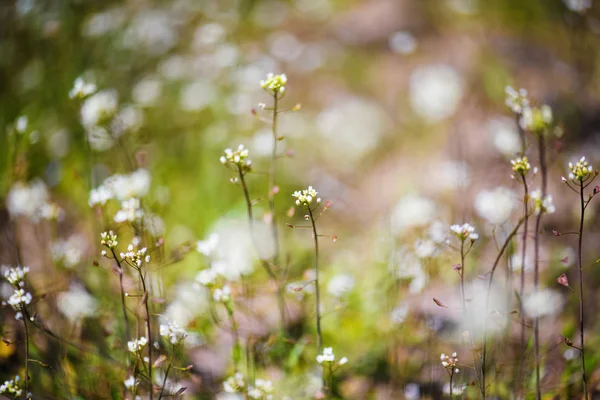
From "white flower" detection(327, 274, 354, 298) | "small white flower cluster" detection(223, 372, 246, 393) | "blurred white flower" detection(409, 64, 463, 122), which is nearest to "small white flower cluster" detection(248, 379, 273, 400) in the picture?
"small white flower cluster" detection(223, 372, 246, 393)

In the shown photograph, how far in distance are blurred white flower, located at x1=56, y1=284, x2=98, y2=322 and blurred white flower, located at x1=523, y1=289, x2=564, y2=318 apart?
6.76 feet

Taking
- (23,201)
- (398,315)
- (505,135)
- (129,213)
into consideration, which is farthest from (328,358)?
(505,135)

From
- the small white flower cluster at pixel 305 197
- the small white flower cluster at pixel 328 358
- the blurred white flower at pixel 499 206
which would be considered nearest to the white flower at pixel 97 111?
the small white flower cluster at pixel 305 197

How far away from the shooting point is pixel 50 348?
6.60ft

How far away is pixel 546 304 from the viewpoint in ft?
6.73

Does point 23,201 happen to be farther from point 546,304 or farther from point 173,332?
point 546,304

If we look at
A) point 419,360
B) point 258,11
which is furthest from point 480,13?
point 419,360

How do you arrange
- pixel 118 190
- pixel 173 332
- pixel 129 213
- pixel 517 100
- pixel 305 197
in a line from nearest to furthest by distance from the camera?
pixel 305 197 < pixel 173 332 < pixel 517 100 < pixel 129 213 < pixel 118 190

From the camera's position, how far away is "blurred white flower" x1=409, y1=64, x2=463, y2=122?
3.44m

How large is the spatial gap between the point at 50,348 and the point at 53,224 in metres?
1.24

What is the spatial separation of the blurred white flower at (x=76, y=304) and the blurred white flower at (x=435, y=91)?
9.06 ft

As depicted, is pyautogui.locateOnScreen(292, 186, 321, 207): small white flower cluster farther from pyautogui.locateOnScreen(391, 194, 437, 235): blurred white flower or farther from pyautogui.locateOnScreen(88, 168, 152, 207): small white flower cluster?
pyautogui.locateOnScreen(391, 194, 437, 235): blurred white flower

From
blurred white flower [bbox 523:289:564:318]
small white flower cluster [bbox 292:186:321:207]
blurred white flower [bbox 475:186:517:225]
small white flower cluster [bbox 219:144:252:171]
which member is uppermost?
blurred white flower [bbox 475:186:517:225]

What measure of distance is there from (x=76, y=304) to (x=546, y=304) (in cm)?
225
